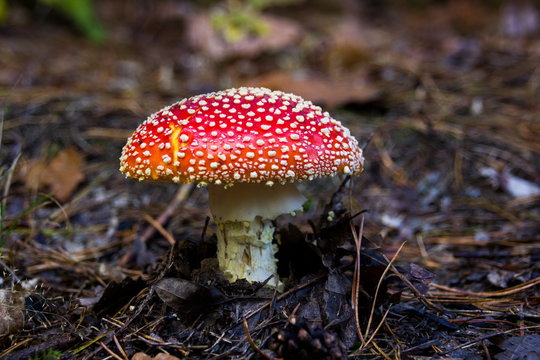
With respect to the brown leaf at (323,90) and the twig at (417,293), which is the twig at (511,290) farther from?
the brown leaf at (323,90)

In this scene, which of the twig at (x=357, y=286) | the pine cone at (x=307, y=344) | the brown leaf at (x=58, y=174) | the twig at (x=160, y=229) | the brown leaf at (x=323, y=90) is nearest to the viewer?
the pine cone at (x=307, y=344)

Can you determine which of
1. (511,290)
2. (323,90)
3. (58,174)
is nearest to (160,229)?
(58,174)

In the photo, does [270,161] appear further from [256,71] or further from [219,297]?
[256,71]

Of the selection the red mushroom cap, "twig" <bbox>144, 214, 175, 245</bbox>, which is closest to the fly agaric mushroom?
the red mushroom cap

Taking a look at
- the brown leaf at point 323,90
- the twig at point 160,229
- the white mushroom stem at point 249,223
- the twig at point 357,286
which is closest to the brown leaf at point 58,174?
the twig at point 160,229

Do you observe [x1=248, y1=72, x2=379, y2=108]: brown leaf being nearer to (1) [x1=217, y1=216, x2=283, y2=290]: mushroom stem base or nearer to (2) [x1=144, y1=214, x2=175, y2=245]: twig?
(2) [x1=144, y1=214, x2=175, y2=245]: twig

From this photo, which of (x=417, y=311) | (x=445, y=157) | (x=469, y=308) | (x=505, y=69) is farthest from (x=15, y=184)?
(x=505, y=69)

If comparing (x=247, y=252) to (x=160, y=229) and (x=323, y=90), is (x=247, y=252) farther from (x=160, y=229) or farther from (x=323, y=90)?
(x=323, y=90)
